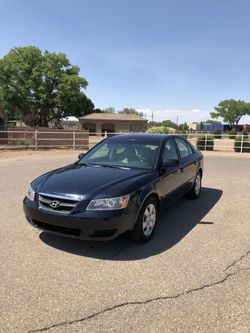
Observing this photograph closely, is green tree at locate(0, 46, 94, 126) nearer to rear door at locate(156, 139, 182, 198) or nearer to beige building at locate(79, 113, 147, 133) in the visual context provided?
beige building at locate(79, 113, 147, 133)

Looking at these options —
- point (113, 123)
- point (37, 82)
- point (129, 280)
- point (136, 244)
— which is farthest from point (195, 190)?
point (113, 123)

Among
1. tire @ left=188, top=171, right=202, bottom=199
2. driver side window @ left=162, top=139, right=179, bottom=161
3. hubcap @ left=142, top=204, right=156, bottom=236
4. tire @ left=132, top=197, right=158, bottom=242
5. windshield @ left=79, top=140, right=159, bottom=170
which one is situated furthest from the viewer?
tire @ left=188, top=171, right=202, bottom=199

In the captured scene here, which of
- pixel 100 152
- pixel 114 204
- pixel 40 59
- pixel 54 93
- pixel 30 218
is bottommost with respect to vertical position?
pixel 30 218

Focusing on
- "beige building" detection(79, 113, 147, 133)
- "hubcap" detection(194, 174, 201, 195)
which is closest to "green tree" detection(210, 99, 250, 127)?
"beige building" detection(79, 113, 147, 133)

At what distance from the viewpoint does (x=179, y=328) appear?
2818mm

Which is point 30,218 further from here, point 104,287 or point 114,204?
point 104,287

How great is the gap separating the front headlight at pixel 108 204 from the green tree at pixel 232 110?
10328 cm

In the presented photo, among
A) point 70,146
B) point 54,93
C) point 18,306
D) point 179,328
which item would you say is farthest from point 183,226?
point 54,93

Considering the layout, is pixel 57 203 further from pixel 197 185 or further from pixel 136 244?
pixel 197 185

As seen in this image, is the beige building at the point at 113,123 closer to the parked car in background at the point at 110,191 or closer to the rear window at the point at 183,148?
the rear window at the point at 183,148

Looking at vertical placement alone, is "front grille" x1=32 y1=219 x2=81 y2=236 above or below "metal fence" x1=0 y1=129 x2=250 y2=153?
below

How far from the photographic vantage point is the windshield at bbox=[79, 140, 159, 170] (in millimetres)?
5359

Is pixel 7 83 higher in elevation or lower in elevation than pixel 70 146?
higher

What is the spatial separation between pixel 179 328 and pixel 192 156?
475cm
